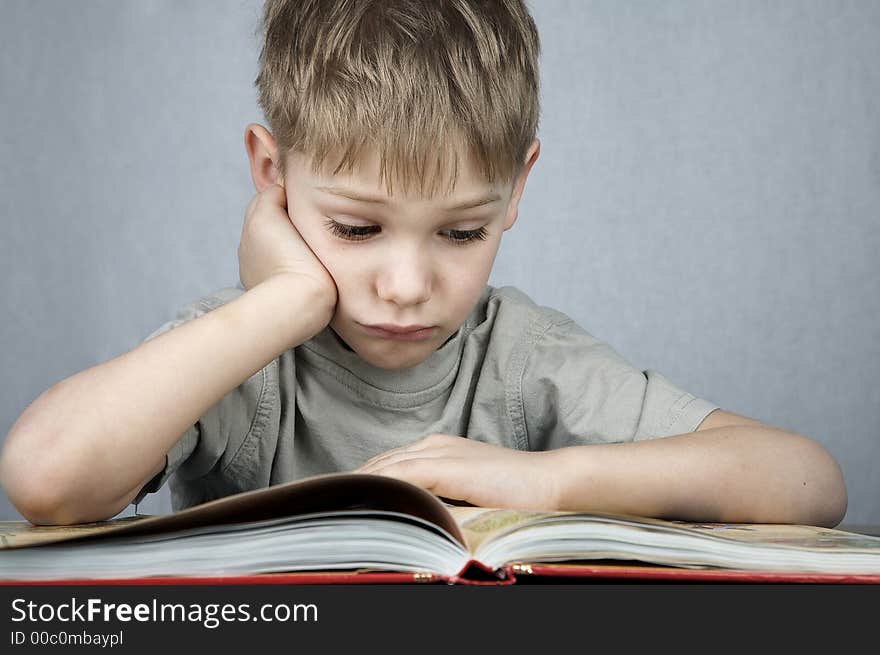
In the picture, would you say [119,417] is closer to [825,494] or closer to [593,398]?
[593,398]

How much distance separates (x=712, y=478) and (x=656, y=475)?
0.06 meters

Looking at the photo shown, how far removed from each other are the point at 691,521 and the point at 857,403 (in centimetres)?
118

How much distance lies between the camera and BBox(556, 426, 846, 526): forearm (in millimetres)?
979

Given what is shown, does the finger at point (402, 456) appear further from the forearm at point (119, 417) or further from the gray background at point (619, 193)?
the gray background at point (619, 193)

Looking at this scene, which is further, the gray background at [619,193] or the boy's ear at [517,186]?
the gray background at [619,193]

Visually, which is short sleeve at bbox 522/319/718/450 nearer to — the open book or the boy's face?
the boy's face

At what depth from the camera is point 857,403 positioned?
82.9 inches

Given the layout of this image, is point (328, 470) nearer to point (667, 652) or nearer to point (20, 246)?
point (667, 652)

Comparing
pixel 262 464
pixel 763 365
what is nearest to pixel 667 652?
pixel 262 464

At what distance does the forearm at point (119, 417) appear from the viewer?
0.91 meters

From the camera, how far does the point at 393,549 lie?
0.67m

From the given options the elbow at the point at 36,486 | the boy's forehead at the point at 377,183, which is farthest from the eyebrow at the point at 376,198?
the elbow at the point at 36,486

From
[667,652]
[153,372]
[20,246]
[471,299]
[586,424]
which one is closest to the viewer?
[667,652]

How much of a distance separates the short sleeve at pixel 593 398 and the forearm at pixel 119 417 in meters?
0.40
